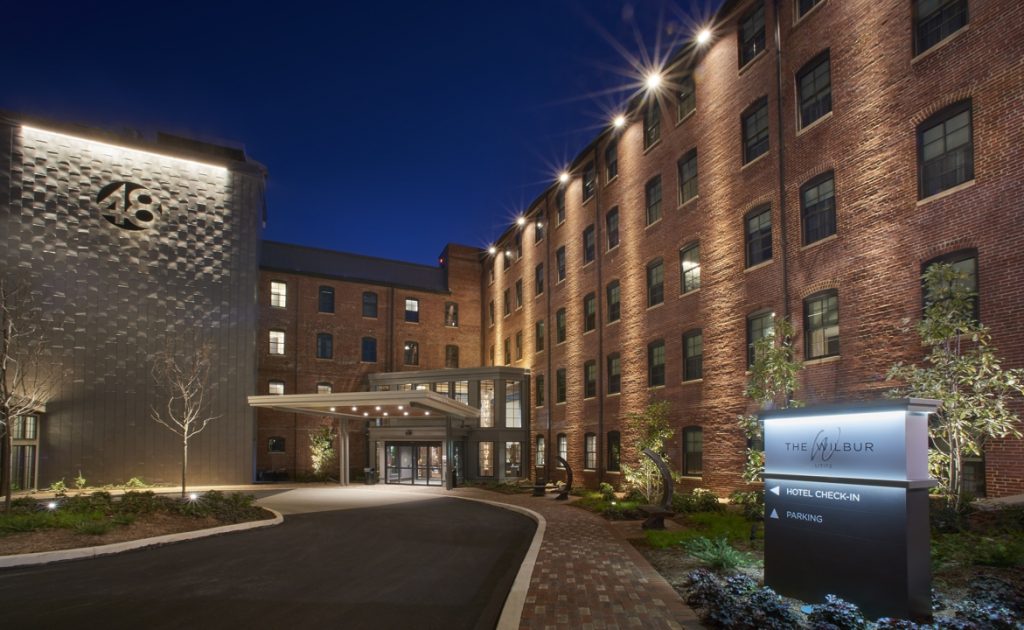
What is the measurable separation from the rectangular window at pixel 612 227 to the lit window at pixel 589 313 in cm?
282

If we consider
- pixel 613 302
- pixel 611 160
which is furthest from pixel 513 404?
pixel 611 160

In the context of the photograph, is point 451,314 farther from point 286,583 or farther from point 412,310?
point 286,583

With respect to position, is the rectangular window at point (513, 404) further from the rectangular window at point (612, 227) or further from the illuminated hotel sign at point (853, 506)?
the illuminated hotel sign at point (853, 506)

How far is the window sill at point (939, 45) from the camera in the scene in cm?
1348

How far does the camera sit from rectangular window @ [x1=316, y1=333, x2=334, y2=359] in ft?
134

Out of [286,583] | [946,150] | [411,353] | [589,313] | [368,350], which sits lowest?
[286,583]

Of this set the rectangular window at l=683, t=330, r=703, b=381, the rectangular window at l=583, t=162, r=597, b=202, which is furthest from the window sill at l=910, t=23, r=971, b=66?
the rectangular window at l=583, t=162, r=597, b=202

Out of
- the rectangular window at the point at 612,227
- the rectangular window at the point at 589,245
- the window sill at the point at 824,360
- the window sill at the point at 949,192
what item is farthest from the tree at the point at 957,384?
the rectangular window at the point at 589,245

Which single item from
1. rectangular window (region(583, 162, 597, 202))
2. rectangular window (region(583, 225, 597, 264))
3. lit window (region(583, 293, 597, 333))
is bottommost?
lit window (region(583, 293, 597, 333))

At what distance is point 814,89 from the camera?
701 inches

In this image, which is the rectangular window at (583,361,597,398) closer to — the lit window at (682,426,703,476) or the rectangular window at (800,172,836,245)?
the lit window at (682,426,703,476)

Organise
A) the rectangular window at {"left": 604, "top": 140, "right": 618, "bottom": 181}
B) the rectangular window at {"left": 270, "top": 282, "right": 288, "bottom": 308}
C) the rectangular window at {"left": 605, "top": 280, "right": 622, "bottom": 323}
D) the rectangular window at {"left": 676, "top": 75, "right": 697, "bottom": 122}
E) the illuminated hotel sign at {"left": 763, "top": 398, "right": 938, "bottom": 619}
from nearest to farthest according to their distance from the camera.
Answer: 1. the illuminated hotel sign at {"left": 763, "top": 398, "right": 938, "bottom": 619}
2. the rectangular window at {"left": 676, "top": 75, "right": 697, "bottom": 122}
3. the rectangular window at {"left": 605, "top": 280, "right": 622, "bottom": 323}
4. the rectangular window at {"left": 604, "top": 140, "right": 618, "bottom": 181}
5. the rectangular window at {"left": 270, "top": 282, "right": 288, "bottom": 308}

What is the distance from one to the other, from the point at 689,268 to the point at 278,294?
88.0ft

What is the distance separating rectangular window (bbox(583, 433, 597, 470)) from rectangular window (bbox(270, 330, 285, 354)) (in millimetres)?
20238
